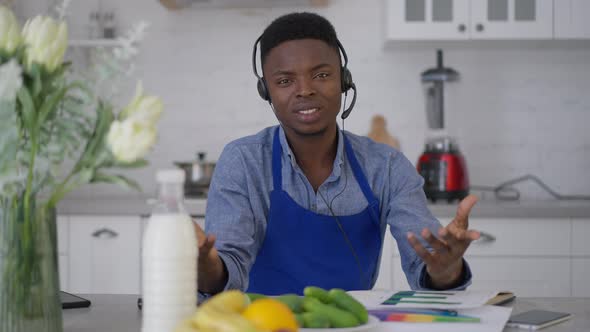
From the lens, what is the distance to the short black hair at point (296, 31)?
66.7 inches

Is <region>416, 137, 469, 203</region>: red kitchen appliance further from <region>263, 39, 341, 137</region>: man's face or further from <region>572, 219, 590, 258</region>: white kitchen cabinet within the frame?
<region>263, 39, 341, 137</region>: man's face

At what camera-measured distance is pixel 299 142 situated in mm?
1764

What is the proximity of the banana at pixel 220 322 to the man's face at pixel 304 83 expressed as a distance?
0.98 m

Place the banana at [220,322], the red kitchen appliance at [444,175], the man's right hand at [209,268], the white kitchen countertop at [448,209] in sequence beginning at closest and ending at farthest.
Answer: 1. the banana at [220,322]
2. the man's right hand at [209,268]
3. the white kitchen countertop at [448,209]
4. the red kitchen appliance at [444,175]

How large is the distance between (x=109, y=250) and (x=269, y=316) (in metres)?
2.25

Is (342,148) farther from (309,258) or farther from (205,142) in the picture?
(205,142)

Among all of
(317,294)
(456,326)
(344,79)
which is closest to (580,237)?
(344,79)

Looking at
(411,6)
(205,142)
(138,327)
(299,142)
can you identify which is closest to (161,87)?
(205,142)

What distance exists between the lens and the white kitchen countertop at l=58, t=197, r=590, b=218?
2.82m

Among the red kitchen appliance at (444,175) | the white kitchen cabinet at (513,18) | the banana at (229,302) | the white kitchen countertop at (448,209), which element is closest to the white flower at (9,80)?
the banana at (229,302)

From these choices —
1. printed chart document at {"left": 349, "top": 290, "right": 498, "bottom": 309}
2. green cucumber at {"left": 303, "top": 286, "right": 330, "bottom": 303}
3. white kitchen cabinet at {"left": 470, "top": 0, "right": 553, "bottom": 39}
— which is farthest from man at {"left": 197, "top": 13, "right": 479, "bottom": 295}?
white kitchen cabinet at {"left": 470, "top": 0, "right": 553, "bottom": 39}

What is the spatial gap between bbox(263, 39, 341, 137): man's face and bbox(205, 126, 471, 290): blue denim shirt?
0.31 ft

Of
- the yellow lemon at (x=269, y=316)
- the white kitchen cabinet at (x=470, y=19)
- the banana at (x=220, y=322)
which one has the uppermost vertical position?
the white kitchen cabinet at (x=470, y=19)

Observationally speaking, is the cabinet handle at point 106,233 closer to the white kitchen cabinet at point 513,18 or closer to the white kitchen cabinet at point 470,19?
the white kitchen cabinet at point 470,19
